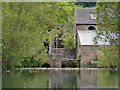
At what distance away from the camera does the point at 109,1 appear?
17000 mm

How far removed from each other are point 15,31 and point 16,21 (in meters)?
0.51

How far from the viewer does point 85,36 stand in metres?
43.8

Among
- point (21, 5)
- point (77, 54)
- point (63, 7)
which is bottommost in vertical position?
point (77, 54)

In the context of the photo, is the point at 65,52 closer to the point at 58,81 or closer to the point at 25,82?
the point at 58,81

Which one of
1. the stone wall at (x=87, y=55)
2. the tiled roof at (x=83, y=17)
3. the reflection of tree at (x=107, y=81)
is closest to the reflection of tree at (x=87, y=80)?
the reflection of tree at (x=107, y=81)

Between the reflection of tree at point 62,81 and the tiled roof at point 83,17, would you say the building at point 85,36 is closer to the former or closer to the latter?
the tiled roof at point 83,17

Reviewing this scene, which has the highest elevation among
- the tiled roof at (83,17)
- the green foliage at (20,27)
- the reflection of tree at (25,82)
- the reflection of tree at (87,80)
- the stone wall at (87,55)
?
the tiled roof at (83,17)

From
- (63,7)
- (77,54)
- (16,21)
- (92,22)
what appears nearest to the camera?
(16,21)

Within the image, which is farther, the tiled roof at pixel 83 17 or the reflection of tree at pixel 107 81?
the tiled roof at pixel 83 17

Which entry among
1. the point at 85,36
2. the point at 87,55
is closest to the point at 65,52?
the point at 85,36

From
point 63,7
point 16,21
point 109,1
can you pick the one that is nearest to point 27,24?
point 16,21

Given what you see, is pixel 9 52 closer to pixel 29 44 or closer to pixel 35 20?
pixel 29 44

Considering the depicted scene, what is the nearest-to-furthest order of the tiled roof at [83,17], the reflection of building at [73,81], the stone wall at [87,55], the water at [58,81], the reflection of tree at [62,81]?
the water at [58,81], the reflection of tree at [62,81], the reflection of building at [73,81], the stone wall at [87,55], the tiled roof at [83,17]

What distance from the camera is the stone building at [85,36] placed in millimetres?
41688
